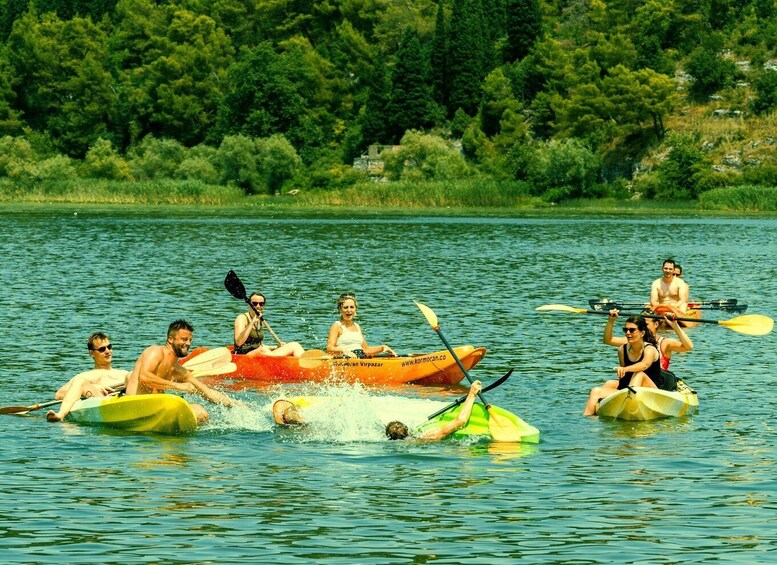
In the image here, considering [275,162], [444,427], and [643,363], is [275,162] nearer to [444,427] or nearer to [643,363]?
[643,363]

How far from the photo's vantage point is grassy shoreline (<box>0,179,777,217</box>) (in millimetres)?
96062

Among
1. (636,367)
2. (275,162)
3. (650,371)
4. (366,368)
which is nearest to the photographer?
(636,367)

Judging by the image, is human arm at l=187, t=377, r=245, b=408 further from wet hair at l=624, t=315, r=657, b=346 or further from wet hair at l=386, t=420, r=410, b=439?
wet hair at l=624, t=315, r=657, b=346

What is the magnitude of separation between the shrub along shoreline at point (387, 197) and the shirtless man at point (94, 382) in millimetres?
75277

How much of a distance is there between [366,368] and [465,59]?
117 metres

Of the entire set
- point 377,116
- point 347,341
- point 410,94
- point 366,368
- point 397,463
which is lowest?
point 397,463

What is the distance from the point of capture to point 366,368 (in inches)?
926

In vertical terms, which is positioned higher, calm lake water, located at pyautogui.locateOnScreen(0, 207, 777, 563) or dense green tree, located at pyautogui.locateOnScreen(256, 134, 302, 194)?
dense green tree, located at pyautogui.locateOnScreen(256, 134, 302, 194)

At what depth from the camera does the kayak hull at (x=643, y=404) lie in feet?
65.3

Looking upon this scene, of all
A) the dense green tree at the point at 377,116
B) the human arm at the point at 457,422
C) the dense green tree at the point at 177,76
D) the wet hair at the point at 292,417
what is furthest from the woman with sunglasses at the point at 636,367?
Answer: the dense green tree at the point at 177,76

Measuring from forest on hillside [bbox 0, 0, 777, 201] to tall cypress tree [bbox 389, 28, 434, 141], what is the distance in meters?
0.19

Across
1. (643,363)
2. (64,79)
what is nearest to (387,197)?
(64,79)

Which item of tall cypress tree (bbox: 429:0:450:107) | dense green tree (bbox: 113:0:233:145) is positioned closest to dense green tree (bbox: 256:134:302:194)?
tall cypress tree (bbox: 429:0:450:107)

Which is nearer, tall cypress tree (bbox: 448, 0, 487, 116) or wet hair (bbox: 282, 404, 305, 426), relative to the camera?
wet hair (bbox: 282, 404, 305, 426)
